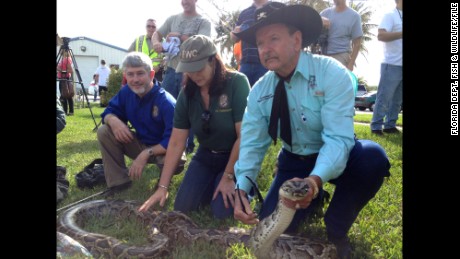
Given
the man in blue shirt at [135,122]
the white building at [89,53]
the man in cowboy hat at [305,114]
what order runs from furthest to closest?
the white building at [89,53], the man in blue shirt at [135,122], the man in cowboy hat at [305,114]

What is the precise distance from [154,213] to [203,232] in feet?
2.40

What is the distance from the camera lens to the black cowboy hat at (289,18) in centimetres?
324

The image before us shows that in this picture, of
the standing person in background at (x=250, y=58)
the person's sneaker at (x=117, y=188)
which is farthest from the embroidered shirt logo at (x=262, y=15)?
the person's sneaker at (x=117, y=188)

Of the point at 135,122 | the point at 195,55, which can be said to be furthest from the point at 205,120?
the point at 135,122

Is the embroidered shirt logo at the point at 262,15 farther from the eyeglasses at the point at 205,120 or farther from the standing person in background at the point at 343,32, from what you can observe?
the standing person in background at the point at 343,32

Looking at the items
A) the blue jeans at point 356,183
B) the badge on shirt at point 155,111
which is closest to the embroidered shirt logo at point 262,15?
the blue jeans at point 356,183

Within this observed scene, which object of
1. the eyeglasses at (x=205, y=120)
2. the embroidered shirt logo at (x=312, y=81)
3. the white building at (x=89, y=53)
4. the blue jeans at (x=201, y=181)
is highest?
the white building at (x=89, y=53)

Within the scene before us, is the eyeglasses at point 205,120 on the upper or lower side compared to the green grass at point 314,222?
upper

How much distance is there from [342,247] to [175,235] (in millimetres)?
1533

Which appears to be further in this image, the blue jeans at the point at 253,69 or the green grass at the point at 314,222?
the blue jeans at the point at 253,69

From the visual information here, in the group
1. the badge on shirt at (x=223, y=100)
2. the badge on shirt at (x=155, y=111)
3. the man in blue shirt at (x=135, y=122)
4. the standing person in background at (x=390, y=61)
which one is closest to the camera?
the badge on shirt at (x=223, y=100)

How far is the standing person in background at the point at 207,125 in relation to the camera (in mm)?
4289
